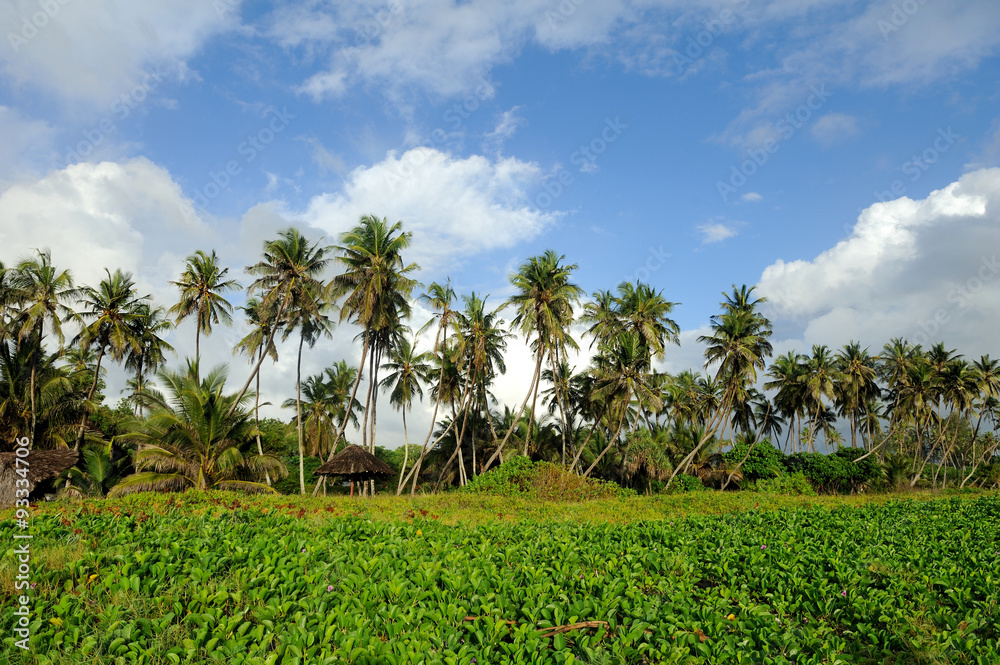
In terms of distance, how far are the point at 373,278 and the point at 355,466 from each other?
30.4 ft

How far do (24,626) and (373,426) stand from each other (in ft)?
88.9

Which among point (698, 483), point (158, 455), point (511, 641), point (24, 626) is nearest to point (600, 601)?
point (511, 641)

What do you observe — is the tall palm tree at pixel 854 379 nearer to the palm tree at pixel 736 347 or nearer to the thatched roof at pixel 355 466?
the palm tree at pixel 736 347

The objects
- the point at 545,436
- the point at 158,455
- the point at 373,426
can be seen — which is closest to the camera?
the point at 158,455

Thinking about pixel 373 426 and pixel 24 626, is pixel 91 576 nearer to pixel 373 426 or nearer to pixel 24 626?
pixel 24 626

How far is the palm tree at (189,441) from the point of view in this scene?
19.7m

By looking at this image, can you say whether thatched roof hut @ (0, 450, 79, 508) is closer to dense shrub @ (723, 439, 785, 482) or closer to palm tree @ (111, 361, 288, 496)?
palm tree @ (111, 361, 288, 496)

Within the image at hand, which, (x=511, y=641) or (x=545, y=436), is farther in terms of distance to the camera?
(x=545, y=436)

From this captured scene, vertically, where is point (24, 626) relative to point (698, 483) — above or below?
above

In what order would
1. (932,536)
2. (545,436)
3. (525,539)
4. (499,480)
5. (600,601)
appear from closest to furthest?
1. (600,601)
2. (525,539)
3. (932,536)
4. (499,480)
5. (545,436)

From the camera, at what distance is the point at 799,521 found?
1023 cm

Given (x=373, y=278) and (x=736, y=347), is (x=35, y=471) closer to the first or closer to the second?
(x=373, y=278)

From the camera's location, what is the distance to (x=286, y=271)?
28828 millimetres

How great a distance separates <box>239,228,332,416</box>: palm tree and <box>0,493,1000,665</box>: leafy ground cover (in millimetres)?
21975
